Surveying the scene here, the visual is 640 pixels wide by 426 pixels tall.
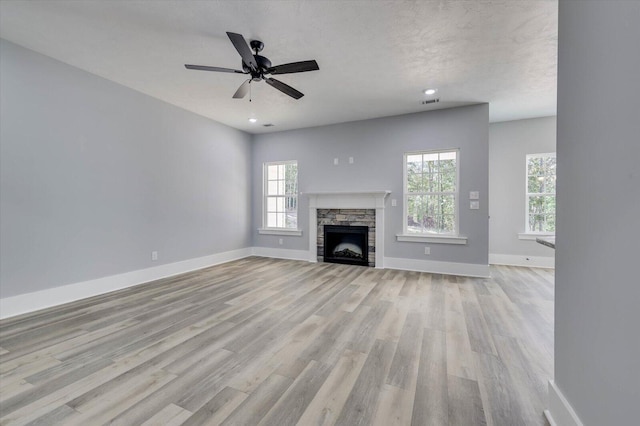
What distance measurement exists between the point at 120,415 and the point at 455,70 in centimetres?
446

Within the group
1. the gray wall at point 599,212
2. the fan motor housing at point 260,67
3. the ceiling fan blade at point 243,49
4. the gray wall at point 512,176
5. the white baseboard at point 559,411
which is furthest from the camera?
the gray wall at point 512,176

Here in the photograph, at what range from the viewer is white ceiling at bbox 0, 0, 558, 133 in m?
2.30

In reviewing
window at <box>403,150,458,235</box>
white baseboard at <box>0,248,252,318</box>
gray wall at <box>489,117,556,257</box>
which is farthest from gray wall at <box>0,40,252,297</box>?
gray wall at <box>489,117,556,257</box>

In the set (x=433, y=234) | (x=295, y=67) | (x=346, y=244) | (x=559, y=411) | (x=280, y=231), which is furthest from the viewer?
(x=280, y=231)

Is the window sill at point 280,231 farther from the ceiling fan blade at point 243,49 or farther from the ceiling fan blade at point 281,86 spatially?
the ceiling fan blade at point 243,49

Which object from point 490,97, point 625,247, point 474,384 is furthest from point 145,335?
point 490,97

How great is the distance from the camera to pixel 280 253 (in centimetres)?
608

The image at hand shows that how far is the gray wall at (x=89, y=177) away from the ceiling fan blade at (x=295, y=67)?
263cm

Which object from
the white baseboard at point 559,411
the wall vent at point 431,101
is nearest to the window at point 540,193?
the wall vent at point 431,101

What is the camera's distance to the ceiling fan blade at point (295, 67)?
8.11 feet

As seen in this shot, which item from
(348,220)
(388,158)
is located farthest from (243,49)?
(348,220)

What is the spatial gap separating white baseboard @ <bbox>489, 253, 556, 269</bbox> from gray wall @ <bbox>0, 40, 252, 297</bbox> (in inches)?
233

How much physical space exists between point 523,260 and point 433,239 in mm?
2169

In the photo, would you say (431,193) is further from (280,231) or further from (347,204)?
(280,231)
